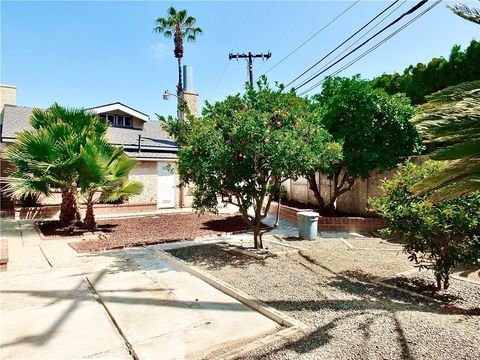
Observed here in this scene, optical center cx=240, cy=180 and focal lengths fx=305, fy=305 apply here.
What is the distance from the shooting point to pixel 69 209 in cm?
1166

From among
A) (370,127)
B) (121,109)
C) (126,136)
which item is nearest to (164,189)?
(126,136)

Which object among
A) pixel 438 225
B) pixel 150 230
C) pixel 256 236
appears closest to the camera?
pixel 438 225

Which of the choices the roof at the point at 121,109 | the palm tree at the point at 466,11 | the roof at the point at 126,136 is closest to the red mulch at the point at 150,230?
the roof at the point at 126,136

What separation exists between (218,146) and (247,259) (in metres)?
2.81

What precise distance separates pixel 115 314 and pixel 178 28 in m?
25.4

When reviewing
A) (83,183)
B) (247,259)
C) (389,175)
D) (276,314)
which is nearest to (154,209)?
(83,183)

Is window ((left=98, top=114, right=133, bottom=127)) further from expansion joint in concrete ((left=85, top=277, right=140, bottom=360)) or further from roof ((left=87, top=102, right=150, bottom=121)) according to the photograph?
expansion joint in concrete ((left=85, top=277, right=140, bottom=360))

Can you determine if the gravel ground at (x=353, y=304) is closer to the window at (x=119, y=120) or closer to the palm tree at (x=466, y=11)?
the palm tree at (x=466, y=11)

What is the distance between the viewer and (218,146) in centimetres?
683

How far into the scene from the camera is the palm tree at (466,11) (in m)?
3.17

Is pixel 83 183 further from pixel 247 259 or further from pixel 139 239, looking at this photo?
pixel 247 259

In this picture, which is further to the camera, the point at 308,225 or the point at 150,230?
the point at 150,230

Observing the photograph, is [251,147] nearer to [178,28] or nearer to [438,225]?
[438,225]

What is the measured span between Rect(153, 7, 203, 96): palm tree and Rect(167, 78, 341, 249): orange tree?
18.8 m
